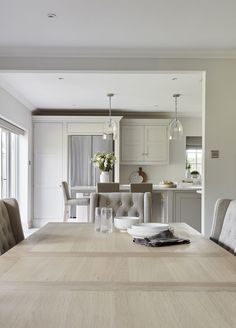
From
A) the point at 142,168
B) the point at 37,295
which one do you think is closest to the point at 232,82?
the point at 37,295

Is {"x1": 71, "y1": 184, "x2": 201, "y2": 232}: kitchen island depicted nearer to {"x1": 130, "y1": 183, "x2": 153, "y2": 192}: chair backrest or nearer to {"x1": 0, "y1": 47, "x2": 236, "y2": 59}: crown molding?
{"x1": 130, "y1": 183, "x2": 153, "y2": 192}: chair backrest

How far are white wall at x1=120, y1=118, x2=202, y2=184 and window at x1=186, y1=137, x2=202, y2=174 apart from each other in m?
0.14

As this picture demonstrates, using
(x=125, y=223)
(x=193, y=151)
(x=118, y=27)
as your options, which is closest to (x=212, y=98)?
(x=118, y=27)

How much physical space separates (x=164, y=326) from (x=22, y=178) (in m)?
6.99

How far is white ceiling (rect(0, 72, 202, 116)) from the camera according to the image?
5.53m

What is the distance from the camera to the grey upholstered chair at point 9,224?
232 cm

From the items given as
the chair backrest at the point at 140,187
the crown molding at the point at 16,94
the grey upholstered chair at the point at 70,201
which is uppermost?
the crown molding at the point at 16,94

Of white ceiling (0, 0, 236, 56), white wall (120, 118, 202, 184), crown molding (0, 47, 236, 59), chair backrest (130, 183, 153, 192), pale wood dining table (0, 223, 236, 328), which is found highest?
white ceiling (0, 0, 236, 56)

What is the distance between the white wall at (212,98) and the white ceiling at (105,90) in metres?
0.23

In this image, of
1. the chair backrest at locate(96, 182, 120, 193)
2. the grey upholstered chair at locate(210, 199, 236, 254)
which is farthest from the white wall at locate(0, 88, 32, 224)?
the grey upholstered chair at locate(210, 199, 236, 254)

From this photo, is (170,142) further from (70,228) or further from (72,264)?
(72,264)

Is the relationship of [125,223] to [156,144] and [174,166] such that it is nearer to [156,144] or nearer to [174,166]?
[156,144]

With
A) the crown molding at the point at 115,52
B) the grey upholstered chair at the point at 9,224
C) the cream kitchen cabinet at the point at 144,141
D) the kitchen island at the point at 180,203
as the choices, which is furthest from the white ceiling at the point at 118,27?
the cream kitchen cabinet at the point at 144,141

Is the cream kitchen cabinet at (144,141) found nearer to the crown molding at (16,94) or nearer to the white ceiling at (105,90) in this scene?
the white ceiling at (105,90)
